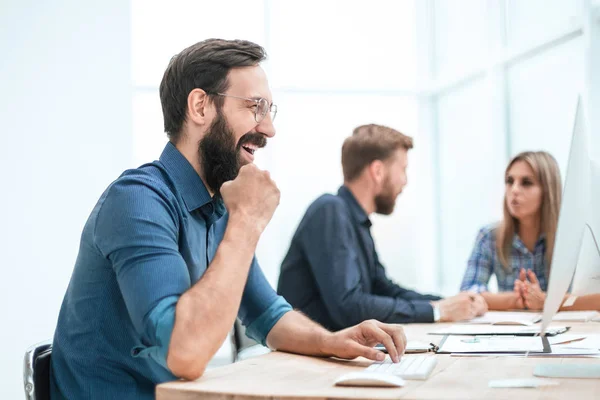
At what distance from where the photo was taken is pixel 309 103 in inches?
220

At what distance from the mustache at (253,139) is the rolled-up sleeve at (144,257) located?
0.35m

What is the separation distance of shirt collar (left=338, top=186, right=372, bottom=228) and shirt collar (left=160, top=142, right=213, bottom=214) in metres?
1.32

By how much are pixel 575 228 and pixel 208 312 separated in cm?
65

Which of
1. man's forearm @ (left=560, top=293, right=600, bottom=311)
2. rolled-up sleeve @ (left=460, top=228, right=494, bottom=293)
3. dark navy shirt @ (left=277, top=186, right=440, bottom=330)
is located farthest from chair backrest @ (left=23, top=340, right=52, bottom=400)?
rolled-up sleeve @ (left=460, top=228, right=494, bottom=293)

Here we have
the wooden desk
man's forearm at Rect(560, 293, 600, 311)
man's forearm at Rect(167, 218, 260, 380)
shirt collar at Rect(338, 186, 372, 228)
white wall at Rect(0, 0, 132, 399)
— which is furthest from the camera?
white wall at Rect(0, 0, 132, 399)

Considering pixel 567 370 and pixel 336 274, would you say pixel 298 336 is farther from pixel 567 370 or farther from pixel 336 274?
pixel 336 274

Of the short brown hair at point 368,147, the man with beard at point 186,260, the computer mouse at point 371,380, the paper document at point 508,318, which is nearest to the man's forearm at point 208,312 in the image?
the man with beard at point 186,260

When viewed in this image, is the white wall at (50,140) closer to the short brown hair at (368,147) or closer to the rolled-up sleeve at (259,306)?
the short brown hair at (368,147)

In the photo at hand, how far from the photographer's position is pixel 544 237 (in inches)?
126

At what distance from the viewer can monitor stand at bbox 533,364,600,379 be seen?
1306 mm

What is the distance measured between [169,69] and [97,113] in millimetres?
2008

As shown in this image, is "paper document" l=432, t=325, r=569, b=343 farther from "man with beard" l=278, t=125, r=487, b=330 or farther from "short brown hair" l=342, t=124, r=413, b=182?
"short brown hair" l=342, t=124, r=413, b=182

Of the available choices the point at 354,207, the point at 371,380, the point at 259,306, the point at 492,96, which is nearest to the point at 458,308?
the point at 354,207

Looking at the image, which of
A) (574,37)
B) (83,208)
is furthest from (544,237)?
(83,208)
